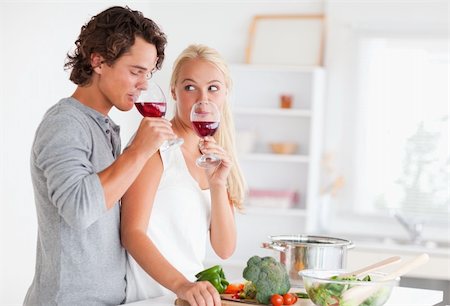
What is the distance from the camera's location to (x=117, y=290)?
2.53 metres

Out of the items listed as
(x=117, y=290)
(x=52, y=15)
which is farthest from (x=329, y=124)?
(x=117, y=290)

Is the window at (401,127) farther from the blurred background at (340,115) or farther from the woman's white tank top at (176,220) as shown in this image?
the woman's white tank top at (176,220)

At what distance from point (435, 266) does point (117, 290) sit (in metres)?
3.52

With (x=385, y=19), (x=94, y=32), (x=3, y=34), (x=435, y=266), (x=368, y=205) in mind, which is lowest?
(x=435, y=266)

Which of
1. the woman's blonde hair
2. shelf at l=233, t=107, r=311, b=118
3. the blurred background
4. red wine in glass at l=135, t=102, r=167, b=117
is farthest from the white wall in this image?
red wine in glass at l=135, t=102, r=167, b=117

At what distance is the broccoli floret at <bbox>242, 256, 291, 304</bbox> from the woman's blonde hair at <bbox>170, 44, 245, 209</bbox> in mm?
492

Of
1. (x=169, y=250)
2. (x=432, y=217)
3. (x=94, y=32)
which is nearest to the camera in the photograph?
(x=94, y=32)

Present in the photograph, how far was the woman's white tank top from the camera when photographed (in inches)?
107

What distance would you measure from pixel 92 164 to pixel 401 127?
4208mm

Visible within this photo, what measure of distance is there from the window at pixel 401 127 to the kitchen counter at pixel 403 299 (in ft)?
10.5

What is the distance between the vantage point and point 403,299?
2848 millimetres

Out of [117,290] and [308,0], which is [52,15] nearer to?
[308,0]

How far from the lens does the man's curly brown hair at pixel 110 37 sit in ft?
7.95

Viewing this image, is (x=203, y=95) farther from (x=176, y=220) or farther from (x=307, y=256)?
(x=307, y=256)
